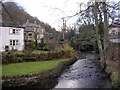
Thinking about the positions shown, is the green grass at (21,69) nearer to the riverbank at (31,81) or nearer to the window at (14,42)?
the riverbank at (31,81)

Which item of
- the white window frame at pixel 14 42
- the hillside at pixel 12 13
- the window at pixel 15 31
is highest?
the hillside at pixel 12 13

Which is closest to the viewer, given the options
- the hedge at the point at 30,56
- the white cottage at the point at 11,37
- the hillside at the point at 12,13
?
the hillside at the point at 12,13

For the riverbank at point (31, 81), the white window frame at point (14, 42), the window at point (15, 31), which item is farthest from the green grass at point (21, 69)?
the window at point (15, 31)

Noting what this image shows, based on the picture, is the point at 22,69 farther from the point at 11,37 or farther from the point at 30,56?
the point at 11,37

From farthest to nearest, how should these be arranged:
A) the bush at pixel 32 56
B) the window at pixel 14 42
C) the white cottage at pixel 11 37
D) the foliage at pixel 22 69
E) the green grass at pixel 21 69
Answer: the window at pixel 14 42, the white cottage at pixel 11 37, the bush at pixel 32 56, the foliage at pixel 22 69, the green grass at pixel 21 69

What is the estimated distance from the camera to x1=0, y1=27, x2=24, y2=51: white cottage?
44.1 m

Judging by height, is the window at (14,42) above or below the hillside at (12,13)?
below

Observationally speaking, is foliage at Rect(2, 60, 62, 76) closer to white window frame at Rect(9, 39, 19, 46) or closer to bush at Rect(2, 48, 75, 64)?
bush at Rect(2, 48, 75, 64)

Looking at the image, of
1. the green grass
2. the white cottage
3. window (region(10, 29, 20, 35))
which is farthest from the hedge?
window (region(10, 29, 20, 35))

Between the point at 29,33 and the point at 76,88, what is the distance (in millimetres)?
45293

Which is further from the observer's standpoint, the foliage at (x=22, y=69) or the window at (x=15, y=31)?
the window at (x=15, y=31)

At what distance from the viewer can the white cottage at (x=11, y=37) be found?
4412 centimetres

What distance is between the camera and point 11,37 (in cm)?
4588

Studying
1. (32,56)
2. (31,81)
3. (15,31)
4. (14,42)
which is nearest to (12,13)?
(15,31)
